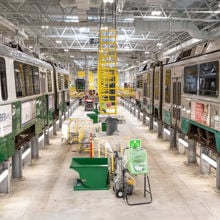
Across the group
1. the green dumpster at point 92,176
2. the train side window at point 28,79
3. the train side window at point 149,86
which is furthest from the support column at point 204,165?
the train side window at point 149,86

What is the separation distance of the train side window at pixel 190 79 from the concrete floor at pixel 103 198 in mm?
2206

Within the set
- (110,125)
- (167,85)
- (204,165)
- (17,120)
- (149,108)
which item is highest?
(167,85)

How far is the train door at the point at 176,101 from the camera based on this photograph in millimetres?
10109

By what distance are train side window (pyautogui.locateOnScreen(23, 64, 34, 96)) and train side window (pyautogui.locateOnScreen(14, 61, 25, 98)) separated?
1.37ft

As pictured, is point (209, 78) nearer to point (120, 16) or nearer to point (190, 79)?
point (190, 79)

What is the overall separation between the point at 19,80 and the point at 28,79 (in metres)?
1.09

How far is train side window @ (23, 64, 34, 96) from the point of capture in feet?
26.9

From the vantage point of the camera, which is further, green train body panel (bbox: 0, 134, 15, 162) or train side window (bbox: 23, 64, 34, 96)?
train side window (bbox: 23, 64, 34, 96)

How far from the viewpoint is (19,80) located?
741 cm

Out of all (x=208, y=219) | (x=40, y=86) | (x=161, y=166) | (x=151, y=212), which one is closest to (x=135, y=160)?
(x=151, y=212)

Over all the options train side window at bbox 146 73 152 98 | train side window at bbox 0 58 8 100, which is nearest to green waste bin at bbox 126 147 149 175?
train side window at bbox 0 58 8 100

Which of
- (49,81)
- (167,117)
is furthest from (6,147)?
(167,117)

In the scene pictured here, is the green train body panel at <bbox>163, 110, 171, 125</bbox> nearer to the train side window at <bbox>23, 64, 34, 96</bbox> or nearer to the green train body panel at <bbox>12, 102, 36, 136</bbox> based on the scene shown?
the train side window at <bbox>23, 64, 34, 96</bbox>

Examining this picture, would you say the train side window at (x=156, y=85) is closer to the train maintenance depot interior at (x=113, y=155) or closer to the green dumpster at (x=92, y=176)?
the train maintenance depot interior at (x=113, y=155)
